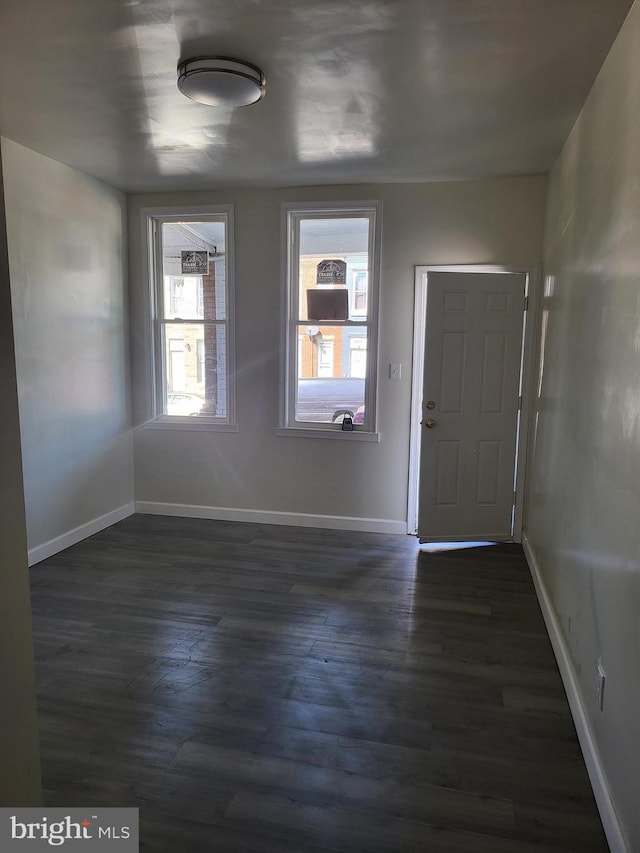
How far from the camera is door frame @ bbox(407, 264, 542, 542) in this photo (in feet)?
13.3

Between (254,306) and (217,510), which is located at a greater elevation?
(254,306)

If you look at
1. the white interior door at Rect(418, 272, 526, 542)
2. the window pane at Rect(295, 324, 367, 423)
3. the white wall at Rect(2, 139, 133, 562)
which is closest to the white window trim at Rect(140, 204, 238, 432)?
the white wall at Rect(2, 139, 133, 562)

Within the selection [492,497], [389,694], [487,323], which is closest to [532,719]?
[389,694]

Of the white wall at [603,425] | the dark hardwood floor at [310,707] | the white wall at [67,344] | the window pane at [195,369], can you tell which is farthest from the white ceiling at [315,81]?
the dark hardwood floor at [310,707]

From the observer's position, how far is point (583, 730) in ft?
6.81

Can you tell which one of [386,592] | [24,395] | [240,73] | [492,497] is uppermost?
[240,73]

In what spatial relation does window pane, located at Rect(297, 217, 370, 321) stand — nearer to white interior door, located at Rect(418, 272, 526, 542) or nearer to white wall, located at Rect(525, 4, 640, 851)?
white interior door, located at Rect(418, 272, 526, 542)

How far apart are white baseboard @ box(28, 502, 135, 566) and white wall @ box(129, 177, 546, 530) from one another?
0.24 meters

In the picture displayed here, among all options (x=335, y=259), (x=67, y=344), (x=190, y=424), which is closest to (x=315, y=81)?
(x=335, y=259)

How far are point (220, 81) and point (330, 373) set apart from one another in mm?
2363

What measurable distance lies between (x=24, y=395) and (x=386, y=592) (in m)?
2.63

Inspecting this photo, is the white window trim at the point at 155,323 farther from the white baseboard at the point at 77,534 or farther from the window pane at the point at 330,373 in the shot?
the white baseboard at the point at 77,534

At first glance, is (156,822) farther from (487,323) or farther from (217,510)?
(487,323)

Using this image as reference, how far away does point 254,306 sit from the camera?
452cm
